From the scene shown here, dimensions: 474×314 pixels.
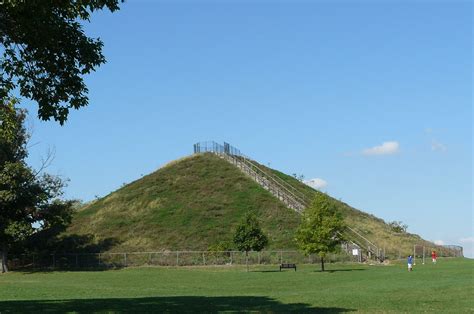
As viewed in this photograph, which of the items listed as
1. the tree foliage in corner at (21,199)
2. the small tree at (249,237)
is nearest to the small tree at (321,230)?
the small tree at (249,237)

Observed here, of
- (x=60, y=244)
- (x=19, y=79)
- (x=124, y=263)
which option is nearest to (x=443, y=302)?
(x=19, y=79)

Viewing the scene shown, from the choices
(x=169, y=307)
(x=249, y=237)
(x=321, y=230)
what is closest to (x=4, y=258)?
(x=249, y=237)

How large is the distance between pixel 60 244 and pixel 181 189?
23.5 meters

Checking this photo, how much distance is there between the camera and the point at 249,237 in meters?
61.7

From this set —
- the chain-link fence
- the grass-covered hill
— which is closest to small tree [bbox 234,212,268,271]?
the chain-link fence

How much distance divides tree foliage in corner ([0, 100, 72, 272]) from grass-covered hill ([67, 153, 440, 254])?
12077mm

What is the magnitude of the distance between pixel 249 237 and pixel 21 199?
23.0m

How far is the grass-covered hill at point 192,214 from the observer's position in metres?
75.7

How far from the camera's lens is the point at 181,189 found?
93.8 m

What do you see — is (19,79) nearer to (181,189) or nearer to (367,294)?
(367,294)

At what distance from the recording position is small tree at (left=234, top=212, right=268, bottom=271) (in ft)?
202

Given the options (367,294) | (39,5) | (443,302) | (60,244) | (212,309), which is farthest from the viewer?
(60,244)

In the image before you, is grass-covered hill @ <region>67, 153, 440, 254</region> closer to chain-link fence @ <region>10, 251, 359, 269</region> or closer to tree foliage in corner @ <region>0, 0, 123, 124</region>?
chain-link fence @ <region>10, 251, 359, 269</region>

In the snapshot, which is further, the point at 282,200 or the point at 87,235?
the point at 282,200
